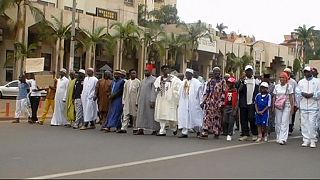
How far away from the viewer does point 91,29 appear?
1774 inches

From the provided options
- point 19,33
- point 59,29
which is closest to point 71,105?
point 19,33

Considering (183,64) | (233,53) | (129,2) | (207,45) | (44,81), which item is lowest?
(44,81)

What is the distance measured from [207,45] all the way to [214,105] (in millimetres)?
43565

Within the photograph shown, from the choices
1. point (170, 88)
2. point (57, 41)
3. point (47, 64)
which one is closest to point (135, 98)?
point (170, 88)

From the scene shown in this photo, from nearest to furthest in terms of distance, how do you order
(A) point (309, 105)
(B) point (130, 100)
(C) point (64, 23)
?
(A) point (309, 105), (B) point (130, 100), (C) point (64, 23)

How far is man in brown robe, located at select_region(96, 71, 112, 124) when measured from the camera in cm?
1671

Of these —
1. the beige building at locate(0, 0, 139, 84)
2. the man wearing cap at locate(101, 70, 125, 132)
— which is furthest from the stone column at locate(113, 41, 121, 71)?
the man wearing cap at locate(101, 70, 125, 132)

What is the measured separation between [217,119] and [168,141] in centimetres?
161

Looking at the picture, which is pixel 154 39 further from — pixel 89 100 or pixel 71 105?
pixel 89 100

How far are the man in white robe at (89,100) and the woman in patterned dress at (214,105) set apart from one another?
4.05 meters

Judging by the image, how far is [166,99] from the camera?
15.3 meters

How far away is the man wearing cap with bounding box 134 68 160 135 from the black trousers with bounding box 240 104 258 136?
8.10 feet

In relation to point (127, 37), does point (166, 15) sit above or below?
above

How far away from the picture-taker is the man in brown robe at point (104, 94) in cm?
1671
